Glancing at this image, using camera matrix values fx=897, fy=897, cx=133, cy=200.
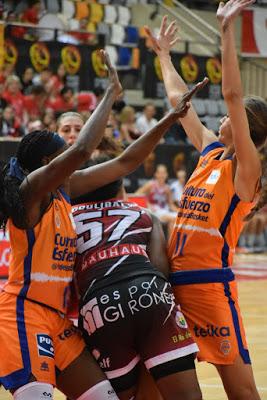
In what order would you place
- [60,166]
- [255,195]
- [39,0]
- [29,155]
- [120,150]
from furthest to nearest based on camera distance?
1. [39,0]
2. [120,150]
3. [255,195]
4. [29,155]
5. [60,166]

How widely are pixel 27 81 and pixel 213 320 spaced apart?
11.3 metres

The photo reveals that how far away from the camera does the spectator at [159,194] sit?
15.3 m

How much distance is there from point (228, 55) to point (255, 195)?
0.69m

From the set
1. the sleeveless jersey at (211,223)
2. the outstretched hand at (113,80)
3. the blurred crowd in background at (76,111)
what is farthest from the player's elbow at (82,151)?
the blurred crowd in background at (76,111)

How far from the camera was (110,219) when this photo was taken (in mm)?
4215

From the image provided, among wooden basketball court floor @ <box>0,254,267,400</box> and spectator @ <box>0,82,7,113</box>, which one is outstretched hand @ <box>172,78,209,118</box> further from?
spectator @ <box>0,82,7,113</box>

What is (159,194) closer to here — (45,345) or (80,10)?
(80,10)

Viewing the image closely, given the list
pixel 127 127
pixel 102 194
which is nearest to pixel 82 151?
pixel 102 194

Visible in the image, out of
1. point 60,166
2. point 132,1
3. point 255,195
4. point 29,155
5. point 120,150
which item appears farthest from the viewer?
point 132,1

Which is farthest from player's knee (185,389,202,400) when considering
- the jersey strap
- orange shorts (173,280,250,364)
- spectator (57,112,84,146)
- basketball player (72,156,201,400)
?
spectator (57,112,84,146)

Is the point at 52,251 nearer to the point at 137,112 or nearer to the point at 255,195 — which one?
the point at 255,195

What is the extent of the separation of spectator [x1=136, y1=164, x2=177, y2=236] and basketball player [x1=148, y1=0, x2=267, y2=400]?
10736 mm

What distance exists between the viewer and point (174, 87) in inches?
192

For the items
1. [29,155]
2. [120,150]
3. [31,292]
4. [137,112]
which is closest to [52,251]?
[31,292]
